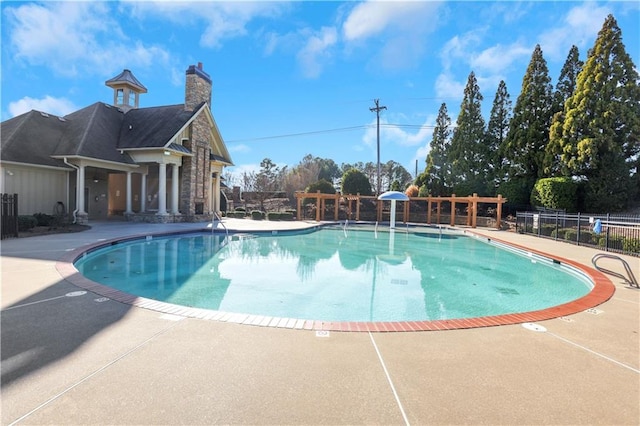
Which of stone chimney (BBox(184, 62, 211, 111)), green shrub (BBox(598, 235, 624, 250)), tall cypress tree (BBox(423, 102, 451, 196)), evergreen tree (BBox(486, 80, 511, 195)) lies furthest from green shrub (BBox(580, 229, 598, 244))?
stone chimney (BBox(184, 62, 211, 111))

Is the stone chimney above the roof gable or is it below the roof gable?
above

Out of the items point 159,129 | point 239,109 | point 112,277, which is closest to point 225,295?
point 112,277

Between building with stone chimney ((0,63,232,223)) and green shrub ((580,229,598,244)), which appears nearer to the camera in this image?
green shrub ((580,229,598,244))

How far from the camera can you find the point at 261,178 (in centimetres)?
3428

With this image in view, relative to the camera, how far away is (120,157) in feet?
58.2

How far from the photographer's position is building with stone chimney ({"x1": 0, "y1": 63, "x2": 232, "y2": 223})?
15328 millimetres

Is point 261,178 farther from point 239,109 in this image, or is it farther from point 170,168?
point 170,168

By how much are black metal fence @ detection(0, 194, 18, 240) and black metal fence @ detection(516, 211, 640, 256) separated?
18.9 meters

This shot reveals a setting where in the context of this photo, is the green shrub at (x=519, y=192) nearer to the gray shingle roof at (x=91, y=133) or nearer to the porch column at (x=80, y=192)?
the gray shingle roof at (x=91, y=133)

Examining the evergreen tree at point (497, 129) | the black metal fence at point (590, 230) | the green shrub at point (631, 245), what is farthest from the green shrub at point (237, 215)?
the green shrub at point (631, 245)

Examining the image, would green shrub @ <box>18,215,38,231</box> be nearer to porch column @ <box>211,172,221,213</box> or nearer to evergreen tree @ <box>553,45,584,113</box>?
porch column @ <box>211,172,221,213</box>

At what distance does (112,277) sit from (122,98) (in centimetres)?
1931

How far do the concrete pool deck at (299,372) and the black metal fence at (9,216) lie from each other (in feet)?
28.3

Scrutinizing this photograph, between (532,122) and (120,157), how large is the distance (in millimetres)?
26780
